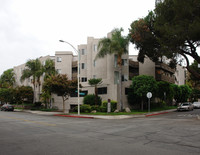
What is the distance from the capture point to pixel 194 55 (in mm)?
26156

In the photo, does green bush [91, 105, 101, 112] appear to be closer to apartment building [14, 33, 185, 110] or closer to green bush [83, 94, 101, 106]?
green bush [83, 94, 101, 106]

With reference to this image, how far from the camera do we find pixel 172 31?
2280 centimetres

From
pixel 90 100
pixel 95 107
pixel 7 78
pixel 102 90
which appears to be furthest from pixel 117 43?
pixel 7 78

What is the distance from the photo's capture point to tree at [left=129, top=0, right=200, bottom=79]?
2161cm

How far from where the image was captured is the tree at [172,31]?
70.9ft

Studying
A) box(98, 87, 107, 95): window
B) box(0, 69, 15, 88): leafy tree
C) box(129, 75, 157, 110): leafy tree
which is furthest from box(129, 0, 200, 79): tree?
box(0, 69, 15, 88): leafy tree

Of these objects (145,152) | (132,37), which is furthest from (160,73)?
(145,152)

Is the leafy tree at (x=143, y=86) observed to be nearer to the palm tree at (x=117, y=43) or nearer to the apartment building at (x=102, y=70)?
the apartment building at (x=102, y=70)

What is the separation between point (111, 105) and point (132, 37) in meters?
11.0

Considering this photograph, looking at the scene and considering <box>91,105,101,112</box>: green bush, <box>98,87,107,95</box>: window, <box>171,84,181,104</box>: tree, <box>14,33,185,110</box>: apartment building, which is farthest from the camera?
<box>171,84,181,104</box>: tree

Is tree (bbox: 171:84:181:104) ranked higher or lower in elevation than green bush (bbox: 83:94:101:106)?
higher

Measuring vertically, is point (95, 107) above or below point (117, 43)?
below

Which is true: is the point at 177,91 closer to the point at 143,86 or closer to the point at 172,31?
the point at 143,86

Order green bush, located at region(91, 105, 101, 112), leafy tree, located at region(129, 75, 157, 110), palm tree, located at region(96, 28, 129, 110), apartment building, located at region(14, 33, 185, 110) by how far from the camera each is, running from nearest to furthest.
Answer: palm tree, located at region(96, 28, 129, 110) → leafy tree, located at region(129, 75, 157, 110) → green bush, located at region(91, 105, 101, 112) → apartment building, located at region(14, 33, 185, 110)
